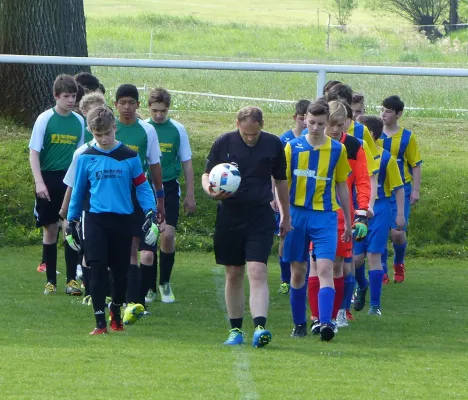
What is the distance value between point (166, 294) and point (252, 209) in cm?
261

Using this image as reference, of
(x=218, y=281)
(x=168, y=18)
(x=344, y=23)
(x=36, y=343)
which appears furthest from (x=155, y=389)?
(x=344, y=23)

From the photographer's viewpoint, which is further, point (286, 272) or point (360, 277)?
point (286, 272)

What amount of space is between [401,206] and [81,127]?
3.01m

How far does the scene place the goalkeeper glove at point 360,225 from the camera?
8750mm

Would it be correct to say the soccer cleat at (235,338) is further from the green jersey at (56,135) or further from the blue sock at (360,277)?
the green jersey at (56,135)

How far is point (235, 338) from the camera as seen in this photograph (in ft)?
27.0

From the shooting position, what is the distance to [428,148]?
1641 centimetres

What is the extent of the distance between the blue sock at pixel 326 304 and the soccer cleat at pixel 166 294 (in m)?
2.41

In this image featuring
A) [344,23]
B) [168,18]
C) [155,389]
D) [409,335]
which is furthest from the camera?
[344,23]

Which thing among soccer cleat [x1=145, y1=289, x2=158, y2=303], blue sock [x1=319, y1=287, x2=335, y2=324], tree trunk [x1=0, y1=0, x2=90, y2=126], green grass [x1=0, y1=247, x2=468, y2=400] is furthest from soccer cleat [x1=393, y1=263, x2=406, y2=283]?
tree trunk [x1=0, y1=0, x2=90, y2=126]

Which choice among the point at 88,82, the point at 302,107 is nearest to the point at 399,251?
the point at 302,107

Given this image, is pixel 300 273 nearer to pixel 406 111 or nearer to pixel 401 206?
pixel 401 206

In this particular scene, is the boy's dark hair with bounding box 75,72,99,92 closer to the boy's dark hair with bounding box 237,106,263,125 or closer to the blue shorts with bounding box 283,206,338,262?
the blue shorts with bounding box 283,206,338,262

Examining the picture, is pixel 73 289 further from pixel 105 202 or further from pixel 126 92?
pixel 105 202
